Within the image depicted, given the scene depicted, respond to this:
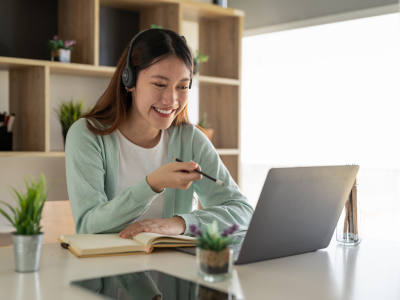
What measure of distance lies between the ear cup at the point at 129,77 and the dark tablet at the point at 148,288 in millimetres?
824

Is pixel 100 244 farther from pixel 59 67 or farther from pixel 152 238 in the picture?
pixel 59 67

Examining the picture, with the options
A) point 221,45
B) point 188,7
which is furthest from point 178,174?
point 221,45

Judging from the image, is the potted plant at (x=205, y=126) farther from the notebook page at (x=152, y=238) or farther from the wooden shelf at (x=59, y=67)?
the notebook page at (x=152, y=238)

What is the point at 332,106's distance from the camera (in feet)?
11.9

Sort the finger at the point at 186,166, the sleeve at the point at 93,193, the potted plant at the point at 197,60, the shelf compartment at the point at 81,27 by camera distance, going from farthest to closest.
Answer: the potted plant at the point at 197,60 → the shelf compartment at the point at 81,27 → the sleeve at the point at 93,193 → the finger at the point at 186,166

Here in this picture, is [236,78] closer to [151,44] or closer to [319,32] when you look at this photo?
[319,32]

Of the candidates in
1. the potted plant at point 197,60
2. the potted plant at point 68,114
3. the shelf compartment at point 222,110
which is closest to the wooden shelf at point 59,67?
the potted plant at point 68,114

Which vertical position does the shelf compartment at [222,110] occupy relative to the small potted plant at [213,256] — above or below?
above

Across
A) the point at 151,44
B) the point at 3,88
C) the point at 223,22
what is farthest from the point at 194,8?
the point at 151,44

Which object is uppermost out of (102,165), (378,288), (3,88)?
(3,88)

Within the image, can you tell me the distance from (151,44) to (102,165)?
17.2 inches

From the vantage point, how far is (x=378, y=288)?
2.95ft

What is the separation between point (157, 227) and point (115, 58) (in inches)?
68.4

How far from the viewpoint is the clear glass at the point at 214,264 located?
0.86 metres
